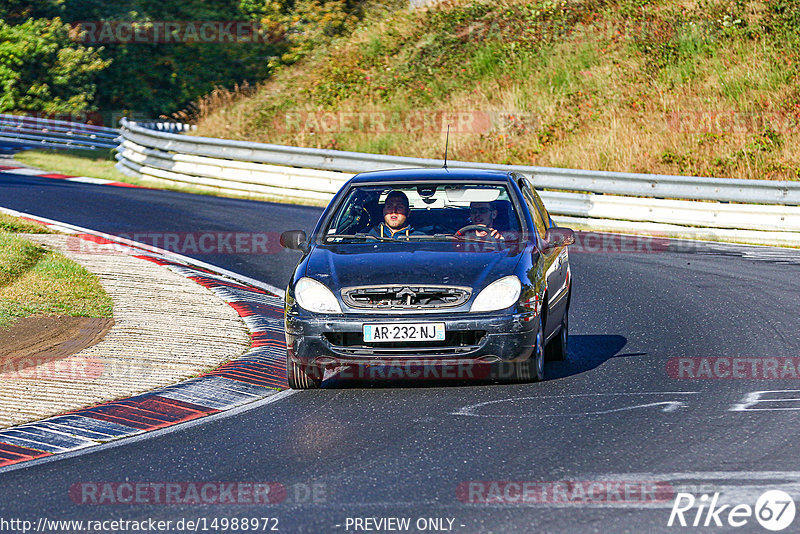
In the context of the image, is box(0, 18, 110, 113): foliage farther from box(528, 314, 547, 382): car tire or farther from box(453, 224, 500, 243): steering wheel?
box(528, 314, 547, 382): car tire

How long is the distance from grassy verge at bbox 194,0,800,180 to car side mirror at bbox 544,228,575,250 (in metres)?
14.0

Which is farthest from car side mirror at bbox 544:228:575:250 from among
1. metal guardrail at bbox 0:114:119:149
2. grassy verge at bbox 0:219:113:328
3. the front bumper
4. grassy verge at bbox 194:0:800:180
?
metal guardrail at bbox 0:114:119:149

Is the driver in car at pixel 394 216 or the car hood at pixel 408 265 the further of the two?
the driver in car at pixel 394 216

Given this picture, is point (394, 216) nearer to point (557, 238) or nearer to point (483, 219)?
point (483, 219)

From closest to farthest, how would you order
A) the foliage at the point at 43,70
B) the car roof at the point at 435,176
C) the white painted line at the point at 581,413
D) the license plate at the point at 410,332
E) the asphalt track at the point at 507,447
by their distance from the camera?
the asphalt track at the point at 507,447 < the white painted line at the point at 581,413 < the license plate at the point at 410,332 < the car roof at the point at 435,176 < the foliage at the point at 43,70

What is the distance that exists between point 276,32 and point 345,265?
3711 centimetres

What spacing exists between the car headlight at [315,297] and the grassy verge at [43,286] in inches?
131

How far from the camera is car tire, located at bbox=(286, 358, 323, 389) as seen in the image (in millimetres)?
8555

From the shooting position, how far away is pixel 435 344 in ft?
26.9

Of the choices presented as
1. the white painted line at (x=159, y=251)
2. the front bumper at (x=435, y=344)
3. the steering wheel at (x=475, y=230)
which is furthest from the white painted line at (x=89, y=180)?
the front bumper at (x=435, y=344)

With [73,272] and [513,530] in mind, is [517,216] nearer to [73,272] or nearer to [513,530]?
[513,530]

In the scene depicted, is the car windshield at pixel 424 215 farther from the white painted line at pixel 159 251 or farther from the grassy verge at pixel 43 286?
the white painted line at pixel 159 251

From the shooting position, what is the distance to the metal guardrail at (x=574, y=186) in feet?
61.3

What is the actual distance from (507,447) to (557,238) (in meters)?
3.10
